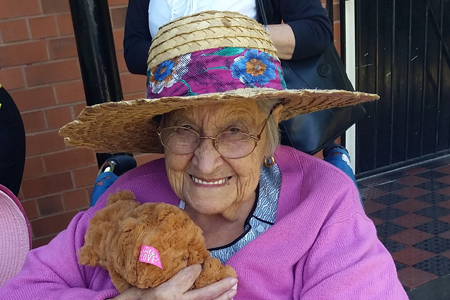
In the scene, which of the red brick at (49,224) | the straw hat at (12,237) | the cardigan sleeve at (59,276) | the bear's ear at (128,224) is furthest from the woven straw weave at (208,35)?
the red brick at (49,224)

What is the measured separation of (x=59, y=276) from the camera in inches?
70.4

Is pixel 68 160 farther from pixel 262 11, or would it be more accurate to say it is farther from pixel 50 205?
pixel 262 11

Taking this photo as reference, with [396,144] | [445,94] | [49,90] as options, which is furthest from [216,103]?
[445,94]

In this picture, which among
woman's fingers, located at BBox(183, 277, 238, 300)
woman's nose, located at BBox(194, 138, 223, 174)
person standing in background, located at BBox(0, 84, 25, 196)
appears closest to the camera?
woman's fingers, located at BBox(183, 277, 238, 300)

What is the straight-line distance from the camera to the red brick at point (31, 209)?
3.58 m

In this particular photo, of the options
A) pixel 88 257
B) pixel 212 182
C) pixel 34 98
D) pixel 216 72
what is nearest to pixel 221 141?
pixel 212 182

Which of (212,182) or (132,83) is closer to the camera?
(212,182)

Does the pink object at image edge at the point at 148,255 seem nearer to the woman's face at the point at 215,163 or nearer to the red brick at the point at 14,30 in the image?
the woman's face at the point at 215,163

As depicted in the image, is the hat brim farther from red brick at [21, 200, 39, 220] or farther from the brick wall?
red brick at [21, 200, 39, 220]

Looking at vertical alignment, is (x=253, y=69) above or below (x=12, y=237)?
above

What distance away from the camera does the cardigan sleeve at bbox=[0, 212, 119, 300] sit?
5.60 feet

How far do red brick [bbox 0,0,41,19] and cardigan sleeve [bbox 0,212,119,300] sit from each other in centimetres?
198

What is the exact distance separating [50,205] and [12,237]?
1.64 metres

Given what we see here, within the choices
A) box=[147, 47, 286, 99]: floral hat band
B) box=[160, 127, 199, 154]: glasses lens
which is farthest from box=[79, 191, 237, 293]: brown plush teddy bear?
box=[147, 47, 286, 99]: floral hat band
